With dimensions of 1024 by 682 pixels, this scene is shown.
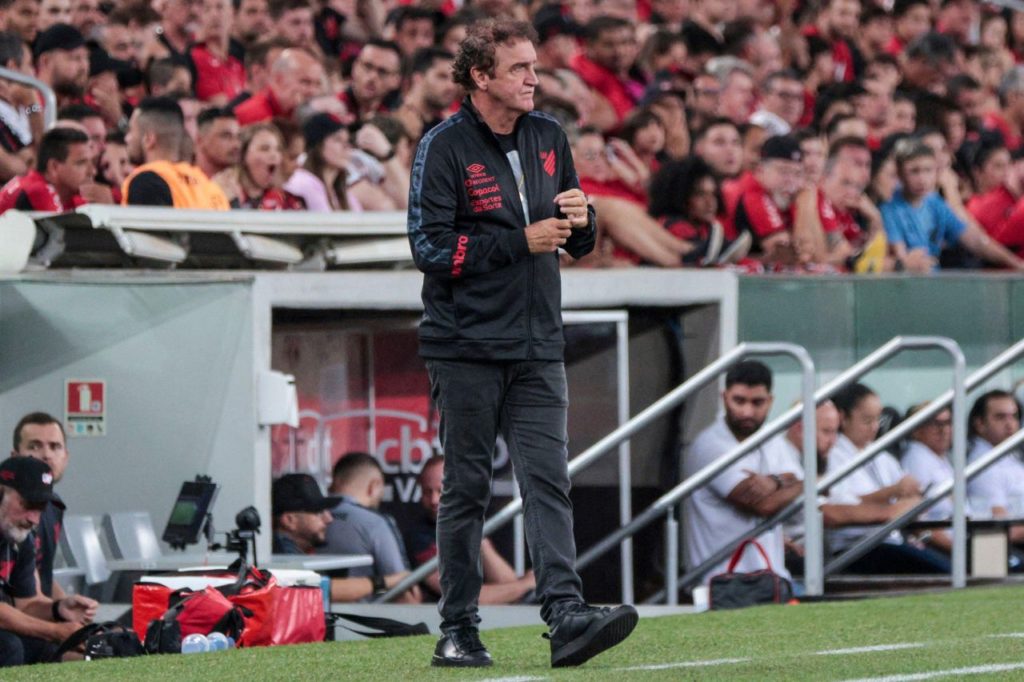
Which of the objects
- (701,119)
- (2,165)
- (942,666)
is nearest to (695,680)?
(942,666)

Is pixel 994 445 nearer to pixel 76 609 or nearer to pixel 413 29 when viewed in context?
pixel 413 29

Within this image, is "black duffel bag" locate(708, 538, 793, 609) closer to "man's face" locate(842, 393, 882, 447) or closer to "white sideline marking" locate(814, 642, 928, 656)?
"man's face" locate(842, 393, 882, 447)

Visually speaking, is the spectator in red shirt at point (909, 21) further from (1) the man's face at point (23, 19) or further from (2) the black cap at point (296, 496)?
(2) the black cap at point (296, 496)

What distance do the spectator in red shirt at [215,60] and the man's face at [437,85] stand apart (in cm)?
122

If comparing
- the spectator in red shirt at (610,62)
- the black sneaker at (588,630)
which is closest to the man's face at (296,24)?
the spectator in red shirt at (610,62)

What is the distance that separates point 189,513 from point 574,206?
391 centimetres

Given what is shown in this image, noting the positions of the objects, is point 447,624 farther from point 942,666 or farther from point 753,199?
point 753,199

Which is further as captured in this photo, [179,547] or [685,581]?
[685,581]

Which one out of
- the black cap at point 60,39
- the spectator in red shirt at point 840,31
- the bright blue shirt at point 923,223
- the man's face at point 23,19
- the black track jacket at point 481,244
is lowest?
the black track jacket at point 481,244

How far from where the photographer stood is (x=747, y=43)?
54.5 feet

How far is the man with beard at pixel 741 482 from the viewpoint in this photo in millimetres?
10211

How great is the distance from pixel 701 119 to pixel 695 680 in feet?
30.9

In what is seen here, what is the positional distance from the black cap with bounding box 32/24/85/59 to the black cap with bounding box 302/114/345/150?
1.36 m

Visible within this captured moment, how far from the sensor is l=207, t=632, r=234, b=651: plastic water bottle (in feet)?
24.0
